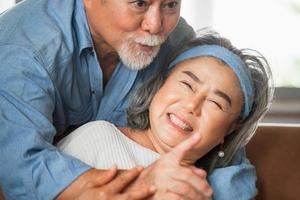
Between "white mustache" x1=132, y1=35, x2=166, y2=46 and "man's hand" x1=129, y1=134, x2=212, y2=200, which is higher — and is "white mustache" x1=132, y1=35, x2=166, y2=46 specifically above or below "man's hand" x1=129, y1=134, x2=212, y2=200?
above

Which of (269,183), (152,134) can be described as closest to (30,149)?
(152,134)

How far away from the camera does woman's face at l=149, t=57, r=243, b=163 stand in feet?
4.77

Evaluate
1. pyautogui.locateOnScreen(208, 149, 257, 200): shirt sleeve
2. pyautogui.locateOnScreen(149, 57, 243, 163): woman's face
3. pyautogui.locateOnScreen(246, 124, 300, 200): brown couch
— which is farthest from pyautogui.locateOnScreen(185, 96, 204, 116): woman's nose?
pyautogui.locateOnScreen(246, 124, 300, 200): brown couch

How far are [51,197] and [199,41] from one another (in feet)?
2.15

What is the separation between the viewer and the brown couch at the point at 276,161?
1921 mm

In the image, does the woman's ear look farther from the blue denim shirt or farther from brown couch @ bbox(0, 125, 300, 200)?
brown couch @ bbox(0, 125, 300, 200)

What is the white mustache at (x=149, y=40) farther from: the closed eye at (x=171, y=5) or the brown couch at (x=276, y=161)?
the brown couch at (x=276, y=161)

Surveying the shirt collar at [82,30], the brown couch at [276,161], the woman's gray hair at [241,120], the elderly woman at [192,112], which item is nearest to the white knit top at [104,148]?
the elderly woman at [192,112]

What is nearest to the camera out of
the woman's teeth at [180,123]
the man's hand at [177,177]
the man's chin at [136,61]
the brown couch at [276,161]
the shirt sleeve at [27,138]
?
the man's hand at [177,177]

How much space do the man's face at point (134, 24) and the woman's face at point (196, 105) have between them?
112 millimetres

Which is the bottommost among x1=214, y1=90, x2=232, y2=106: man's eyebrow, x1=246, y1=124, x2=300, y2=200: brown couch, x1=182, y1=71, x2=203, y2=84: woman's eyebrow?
x1=246, y1=124, x2=300, y2=200: brown couch

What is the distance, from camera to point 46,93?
1410mm

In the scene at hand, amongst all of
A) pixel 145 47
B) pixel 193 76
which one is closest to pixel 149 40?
pixel 145 47

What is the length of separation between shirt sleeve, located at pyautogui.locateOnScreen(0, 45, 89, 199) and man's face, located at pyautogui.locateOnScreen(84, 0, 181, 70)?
0.25 meters
